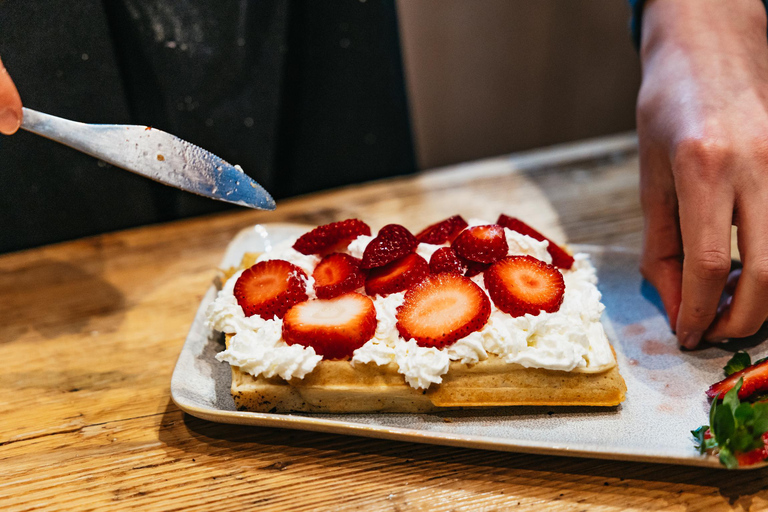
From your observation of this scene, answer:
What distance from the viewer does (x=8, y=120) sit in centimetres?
122

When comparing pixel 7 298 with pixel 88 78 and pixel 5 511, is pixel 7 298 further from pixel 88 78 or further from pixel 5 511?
pixel 5 511

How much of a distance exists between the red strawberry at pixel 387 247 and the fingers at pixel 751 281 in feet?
2.50

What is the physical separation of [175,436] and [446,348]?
66 centimetres

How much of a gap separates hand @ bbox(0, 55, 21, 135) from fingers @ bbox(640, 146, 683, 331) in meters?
1.50

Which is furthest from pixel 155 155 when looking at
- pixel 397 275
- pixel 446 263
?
pixel 446 263

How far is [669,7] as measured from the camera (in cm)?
164

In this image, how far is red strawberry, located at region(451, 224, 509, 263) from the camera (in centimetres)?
147

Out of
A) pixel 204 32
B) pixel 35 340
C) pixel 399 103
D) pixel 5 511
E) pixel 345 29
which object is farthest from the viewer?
pixel 399 103

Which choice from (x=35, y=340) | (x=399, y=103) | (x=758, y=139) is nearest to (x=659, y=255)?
(x=758, y=139)

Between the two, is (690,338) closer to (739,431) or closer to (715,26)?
(739,431)

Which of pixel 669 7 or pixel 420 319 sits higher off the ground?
pixel 669 7

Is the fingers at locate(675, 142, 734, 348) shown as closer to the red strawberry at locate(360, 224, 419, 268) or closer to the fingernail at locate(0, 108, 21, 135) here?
the red strawberry at locate(360, 224, 419, 268)

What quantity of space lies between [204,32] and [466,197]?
116 centimetres

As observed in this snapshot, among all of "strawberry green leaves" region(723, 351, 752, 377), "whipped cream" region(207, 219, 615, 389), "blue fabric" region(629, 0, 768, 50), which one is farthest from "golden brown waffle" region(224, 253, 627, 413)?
"blue fabric" region(629, 0, 768, 50)
